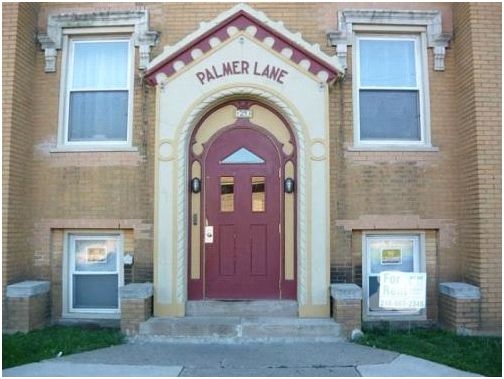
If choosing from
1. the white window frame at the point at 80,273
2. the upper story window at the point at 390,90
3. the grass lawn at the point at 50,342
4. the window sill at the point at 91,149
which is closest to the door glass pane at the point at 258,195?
the upper story window at the point at 390,90

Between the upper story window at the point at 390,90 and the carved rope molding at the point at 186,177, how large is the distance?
1079 millimetres

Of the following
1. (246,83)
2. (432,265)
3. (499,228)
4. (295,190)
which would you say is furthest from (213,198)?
(499,228)

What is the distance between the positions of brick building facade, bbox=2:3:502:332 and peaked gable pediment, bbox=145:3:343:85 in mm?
20

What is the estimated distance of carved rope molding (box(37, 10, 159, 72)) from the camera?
25.6 ft

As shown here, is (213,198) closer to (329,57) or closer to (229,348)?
(229,348)

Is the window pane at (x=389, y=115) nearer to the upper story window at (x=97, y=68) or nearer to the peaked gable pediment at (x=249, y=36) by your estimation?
the peaked gable pediment at (x=249, y=36)

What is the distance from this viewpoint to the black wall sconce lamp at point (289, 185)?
292 inches

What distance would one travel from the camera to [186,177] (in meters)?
7.47

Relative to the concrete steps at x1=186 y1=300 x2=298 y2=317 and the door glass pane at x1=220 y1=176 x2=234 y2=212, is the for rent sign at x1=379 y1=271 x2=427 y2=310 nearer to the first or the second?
the concrete steps at x1=186 y1=300 x2=298 y2=317

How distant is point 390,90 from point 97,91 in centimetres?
451

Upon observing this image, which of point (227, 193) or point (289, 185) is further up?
point (289, 185)

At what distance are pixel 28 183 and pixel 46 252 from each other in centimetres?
107

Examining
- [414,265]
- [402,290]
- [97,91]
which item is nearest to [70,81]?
[97,91]

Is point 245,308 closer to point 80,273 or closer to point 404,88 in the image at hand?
point 80,273
